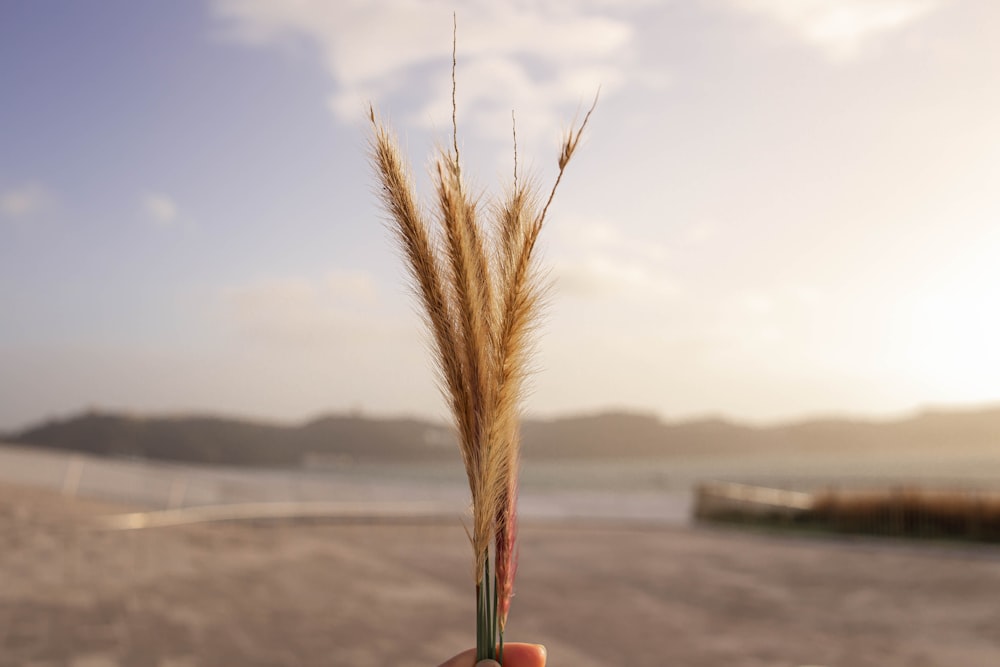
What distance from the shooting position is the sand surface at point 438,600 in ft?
22.9

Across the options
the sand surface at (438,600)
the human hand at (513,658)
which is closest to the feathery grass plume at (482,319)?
the human hand at (513,658)

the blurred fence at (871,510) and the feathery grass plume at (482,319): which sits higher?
the feathery grass plume at (482,319)

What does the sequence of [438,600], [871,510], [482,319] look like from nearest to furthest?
[482,319]
[438,600]
[871,510]

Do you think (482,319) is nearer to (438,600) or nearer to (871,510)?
(438,600)

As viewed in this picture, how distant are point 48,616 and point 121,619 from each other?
1.93 feet

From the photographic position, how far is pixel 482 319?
1514 mm

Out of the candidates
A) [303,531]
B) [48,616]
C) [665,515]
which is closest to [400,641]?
[48,616]

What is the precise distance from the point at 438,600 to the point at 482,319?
8274mm

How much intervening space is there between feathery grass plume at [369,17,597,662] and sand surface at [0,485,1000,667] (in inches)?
219

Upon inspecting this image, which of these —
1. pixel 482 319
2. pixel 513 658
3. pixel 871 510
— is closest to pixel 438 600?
pixel 513 658

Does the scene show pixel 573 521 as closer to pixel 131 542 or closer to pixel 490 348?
pixel 131 542

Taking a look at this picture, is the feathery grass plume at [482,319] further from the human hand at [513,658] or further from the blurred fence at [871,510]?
the blurred fence at [871,510]

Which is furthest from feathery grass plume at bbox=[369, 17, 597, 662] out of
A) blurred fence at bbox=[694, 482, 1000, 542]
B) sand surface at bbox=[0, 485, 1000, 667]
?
blurred fence at bbox=[694, 482, 1000, 542]

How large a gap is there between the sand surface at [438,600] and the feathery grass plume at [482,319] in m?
5.57
